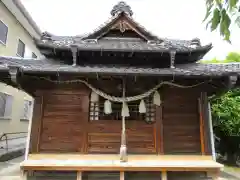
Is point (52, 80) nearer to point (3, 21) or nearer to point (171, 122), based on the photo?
point (171, 122)

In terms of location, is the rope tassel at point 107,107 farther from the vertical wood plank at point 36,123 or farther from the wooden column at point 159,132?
the vertical wood plank at point 36,123

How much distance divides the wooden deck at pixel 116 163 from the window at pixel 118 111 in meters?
1.24

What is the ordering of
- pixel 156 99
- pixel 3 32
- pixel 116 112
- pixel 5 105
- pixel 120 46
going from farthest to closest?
pixel 5 105
pixel 3 32
pixel 120 46
pixel 116 112
pixel 156 99

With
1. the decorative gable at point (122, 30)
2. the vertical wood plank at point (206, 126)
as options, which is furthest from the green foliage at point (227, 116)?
the decorative gable at point (122, 30)

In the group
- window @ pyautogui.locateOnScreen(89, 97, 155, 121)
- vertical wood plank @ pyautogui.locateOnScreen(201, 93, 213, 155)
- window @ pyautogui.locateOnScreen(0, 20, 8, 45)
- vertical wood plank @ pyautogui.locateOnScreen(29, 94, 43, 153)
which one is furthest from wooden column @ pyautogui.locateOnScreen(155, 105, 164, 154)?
window @ pyautogui.locateOnScreen(0, 20, 8, 45)

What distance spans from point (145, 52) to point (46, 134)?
416 cm

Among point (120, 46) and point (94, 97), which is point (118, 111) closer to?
point (94, 97)

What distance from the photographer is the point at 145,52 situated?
688 centimetres

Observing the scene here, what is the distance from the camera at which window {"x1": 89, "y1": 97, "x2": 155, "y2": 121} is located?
6.79 m

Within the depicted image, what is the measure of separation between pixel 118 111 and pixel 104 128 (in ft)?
2.52

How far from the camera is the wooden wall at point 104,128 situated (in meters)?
6.61

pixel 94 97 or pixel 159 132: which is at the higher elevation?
pixel 94 97

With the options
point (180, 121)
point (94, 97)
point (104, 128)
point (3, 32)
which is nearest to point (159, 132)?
point (180, 121)

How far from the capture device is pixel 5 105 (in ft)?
39.2
